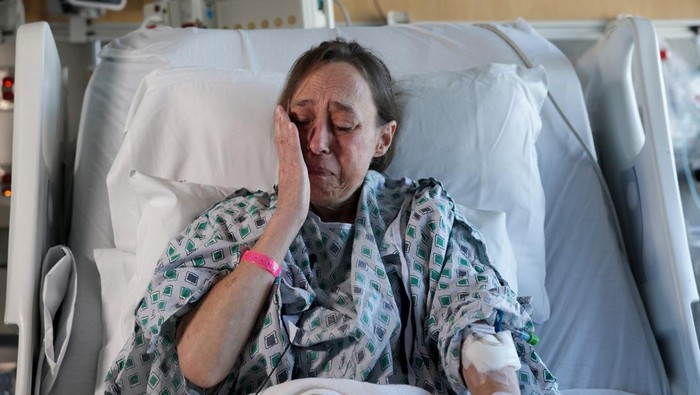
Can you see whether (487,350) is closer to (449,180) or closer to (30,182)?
(449,180)

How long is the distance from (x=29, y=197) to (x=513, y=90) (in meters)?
1.12

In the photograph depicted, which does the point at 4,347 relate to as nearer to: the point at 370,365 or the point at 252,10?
the point at 252,10

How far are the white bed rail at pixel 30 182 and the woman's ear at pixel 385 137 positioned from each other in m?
0.70

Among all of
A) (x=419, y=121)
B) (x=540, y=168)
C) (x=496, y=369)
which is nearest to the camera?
(x=496, y=369)

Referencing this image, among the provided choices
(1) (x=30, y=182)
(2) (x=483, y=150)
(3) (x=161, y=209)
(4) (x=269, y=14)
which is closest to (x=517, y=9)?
(4) (x=269, y=14)

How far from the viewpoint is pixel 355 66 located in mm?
1780

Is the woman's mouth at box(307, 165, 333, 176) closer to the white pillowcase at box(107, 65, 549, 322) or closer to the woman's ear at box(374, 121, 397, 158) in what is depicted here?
Result: the woman's ear at box(374, 121, 397, 158)

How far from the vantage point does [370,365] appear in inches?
60.8

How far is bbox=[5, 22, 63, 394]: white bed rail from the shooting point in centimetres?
175

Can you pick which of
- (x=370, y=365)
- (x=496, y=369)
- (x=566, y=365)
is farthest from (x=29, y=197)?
(x=566, y=365)

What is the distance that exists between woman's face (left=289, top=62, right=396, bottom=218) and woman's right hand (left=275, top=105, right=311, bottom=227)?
4cm

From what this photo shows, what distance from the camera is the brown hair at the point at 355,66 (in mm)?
1782

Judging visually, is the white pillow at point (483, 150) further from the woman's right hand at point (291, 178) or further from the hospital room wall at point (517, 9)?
the hospital room wall at point (517, 9)

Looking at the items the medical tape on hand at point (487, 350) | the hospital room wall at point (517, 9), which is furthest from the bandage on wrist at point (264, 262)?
the hospital room wall at point (517, 9)
